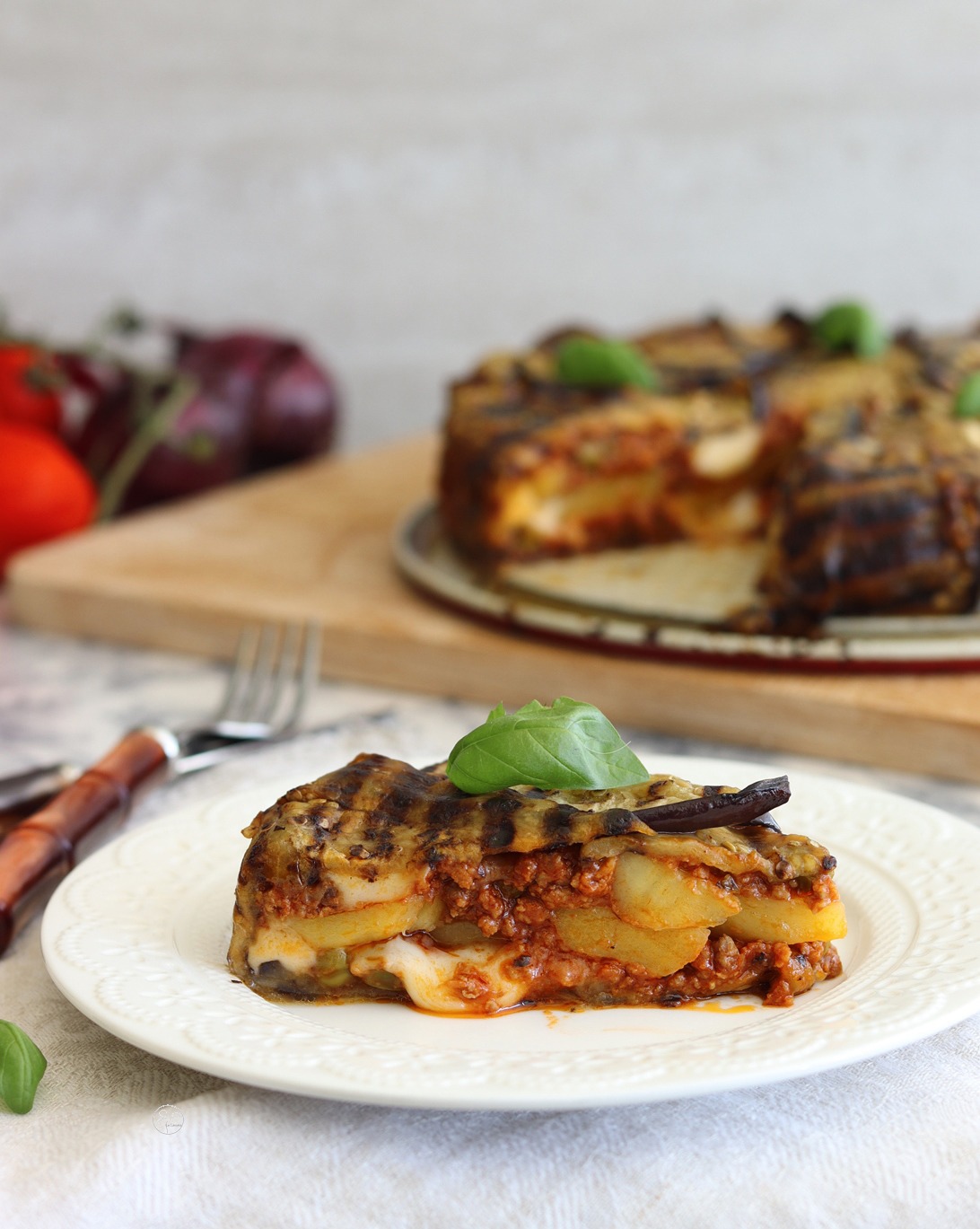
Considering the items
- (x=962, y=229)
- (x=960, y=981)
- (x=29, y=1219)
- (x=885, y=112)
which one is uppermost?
(x=885, y=112)

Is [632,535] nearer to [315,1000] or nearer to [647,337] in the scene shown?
[647,337]

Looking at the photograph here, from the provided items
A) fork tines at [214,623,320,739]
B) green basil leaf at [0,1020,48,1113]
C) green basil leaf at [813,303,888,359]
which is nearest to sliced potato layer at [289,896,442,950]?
green basil leaf at [0,1020,48,1113]

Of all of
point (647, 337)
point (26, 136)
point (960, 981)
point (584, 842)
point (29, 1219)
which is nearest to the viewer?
point (29, 1219)

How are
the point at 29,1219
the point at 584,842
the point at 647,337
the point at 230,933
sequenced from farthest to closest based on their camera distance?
the point at 647,337, the point at 230,933, the point at 584,842, the point at 29,1219

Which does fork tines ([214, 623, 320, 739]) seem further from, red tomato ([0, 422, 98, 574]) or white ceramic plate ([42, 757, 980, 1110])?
red tomato ([0, 422, 98, 574])

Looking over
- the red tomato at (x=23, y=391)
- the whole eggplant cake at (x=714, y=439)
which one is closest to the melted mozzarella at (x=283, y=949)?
the whole eggplant cake at (x=714, y=439)

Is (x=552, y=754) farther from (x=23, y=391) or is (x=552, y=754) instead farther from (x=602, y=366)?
(x=23, y=391)

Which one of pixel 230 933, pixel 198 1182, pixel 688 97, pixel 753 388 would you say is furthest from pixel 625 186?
pixel 198 1182
